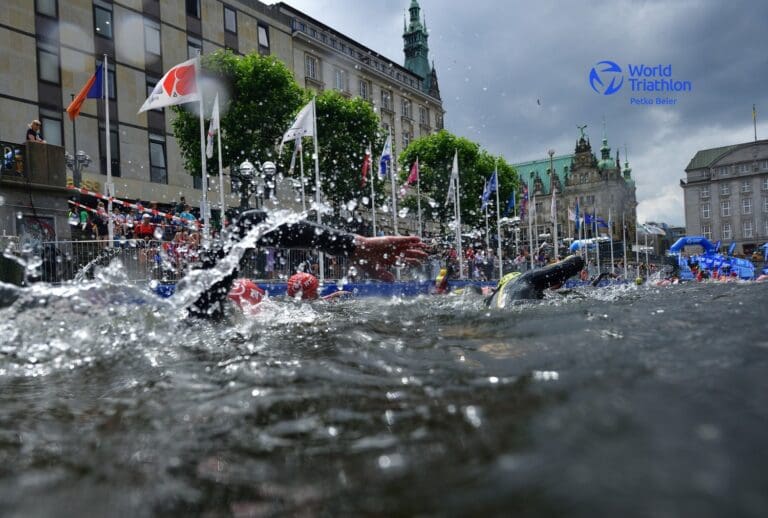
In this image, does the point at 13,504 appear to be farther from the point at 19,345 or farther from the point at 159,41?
the point at 159,41

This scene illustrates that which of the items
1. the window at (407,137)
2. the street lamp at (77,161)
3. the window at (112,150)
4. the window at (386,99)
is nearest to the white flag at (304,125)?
the street lamp at (77,161)

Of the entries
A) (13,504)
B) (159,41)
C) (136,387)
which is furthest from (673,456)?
(159,41)

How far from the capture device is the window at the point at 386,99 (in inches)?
2008

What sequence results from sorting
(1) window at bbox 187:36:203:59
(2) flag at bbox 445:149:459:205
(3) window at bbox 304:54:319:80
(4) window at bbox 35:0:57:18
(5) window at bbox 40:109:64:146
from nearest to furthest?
(2) flag at bbox 445:149:459:205 → (5) window at bbox 40:109:64:146 → (4) window at bbox 35:0:57:18 → (1) window at bbox 187:36:203:59 → (3) window at bbox 304:54:319:80

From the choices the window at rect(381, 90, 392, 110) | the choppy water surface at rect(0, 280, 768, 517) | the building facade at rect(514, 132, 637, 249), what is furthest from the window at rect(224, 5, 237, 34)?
the building facade at rect(514, 132, 637, 249)

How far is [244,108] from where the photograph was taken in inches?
1044

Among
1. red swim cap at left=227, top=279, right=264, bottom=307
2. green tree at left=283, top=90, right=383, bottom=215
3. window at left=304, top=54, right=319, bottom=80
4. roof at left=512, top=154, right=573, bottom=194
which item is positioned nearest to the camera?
red swim cap at left=227, top=279, right=264, bottom=307

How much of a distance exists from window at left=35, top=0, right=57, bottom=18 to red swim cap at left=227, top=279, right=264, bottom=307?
28254 millimetres

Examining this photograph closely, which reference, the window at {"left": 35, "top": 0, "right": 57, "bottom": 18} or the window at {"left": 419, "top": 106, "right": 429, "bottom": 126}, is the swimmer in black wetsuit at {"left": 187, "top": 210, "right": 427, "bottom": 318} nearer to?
the window at {"left": 35, "top": 0, "right": 57, "bottom": 18}

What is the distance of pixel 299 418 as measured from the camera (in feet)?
6.03

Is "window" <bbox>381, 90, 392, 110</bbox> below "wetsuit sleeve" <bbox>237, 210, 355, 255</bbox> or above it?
above

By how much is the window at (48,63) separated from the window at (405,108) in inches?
1292

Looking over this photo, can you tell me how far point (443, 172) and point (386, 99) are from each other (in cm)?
1412

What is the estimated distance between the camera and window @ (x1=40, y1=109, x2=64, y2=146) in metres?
25.6
